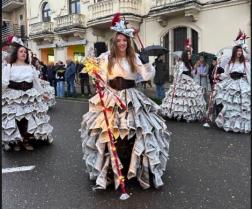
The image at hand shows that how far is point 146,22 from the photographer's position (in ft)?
52.6

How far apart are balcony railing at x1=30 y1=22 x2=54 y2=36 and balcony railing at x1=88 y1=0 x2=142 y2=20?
524 cm

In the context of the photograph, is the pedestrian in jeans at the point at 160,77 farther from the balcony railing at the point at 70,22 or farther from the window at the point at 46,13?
the window at the point at 46,13

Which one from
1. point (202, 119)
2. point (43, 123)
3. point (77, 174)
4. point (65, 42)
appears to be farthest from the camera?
point (65, 42)

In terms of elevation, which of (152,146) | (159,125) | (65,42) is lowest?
(152,146)

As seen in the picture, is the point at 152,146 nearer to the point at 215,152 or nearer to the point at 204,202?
the point at 204,202

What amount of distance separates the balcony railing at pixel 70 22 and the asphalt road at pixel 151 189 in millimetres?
15142

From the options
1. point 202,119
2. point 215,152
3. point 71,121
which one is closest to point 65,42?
point 71,121

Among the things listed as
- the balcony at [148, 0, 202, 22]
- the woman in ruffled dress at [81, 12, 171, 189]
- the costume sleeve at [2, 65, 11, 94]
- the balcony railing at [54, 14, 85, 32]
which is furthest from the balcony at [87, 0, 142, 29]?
the woman in ruffled dress at [81, 12, 171, 189]

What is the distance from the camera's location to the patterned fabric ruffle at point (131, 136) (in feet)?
9.78

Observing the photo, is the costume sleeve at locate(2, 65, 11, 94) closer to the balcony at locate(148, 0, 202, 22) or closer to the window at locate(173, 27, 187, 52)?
the balcony at locate(148, 0, 202, 22)

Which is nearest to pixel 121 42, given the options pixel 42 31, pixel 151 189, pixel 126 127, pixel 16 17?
pixel 126 127

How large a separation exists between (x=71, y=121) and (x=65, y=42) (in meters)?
14.7

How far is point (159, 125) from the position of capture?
10.5 feet

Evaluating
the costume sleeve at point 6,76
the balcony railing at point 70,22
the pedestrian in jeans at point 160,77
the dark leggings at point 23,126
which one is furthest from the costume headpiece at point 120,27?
the balcony railing at point 70,22
